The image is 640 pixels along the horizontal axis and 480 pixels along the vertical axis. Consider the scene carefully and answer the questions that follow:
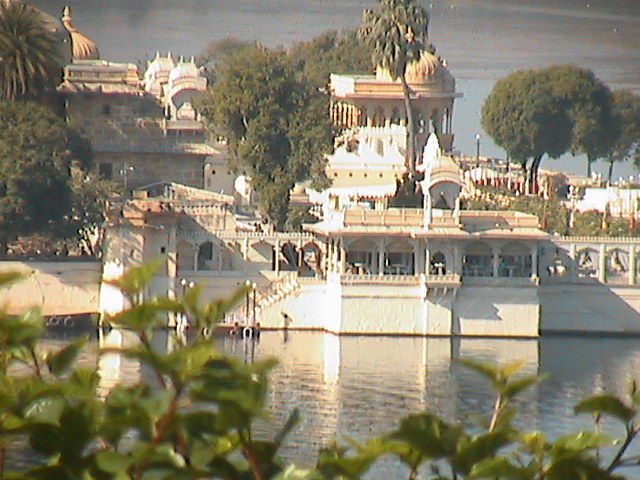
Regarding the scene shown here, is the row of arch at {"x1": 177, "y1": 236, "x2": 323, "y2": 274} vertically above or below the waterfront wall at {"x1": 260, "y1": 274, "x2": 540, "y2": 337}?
above

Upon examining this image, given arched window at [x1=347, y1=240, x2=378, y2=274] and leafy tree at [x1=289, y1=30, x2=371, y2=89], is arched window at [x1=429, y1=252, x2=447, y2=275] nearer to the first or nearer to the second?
arched window at [x1=347, y1=240, x2=378, y2=274]

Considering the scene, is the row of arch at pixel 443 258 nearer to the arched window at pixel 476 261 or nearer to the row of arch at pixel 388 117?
the arched window at pixel 476 261

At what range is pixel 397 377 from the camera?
1666 inches

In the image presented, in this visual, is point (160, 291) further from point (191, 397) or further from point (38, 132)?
point (191, 397)

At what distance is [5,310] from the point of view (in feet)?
33.6

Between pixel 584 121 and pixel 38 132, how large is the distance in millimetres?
30550

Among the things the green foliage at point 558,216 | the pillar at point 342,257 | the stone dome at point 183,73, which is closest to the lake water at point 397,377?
the pillar at point 342,257

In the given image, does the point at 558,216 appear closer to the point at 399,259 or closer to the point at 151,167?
the point at 151,167

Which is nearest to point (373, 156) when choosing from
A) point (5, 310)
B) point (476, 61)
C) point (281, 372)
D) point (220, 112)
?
point (220, 112)

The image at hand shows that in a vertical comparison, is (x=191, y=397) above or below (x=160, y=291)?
above

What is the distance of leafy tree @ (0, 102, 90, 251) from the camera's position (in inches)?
2047

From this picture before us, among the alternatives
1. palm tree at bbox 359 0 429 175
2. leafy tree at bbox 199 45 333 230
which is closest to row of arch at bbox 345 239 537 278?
leafy tree at bbox 199 45 333 230

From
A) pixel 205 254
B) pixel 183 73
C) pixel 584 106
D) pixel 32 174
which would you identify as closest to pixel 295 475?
pixel 32 174

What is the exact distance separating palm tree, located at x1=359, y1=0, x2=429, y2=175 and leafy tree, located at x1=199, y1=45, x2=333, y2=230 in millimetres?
3732
